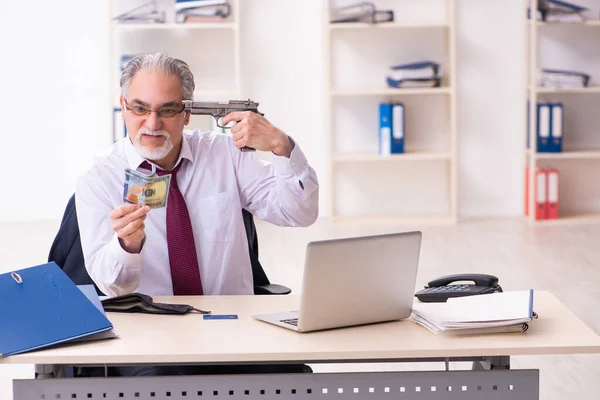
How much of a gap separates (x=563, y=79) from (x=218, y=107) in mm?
4471

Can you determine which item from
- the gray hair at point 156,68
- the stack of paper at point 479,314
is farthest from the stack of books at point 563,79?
the stack of paper at point 479,314

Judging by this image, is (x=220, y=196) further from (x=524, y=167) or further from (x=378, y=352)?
(x=524, y=167)

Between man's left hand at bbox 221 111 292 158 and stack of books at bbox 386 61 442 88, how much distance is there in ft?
13.1

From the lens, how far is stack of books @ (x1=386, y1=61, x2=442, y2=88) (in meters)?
6.46

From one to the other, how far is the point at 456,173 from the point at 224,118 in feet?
14.2

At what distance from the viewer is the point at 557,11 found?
642cm

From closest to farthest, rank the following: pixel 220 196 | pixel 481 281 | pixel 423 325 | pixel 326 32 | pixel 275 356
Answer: pixel 275 356
pixel 423 325
pixel 481 281
pixel 220 196
pixel 326 32

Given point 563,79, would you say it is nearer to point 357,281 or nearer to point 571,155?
point 571,155

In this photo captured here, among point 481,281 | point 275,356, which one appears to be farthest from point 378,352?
point 481,281

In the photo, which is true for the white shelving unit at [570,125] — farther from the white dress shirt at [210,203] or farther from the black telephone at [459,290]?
the black telephone at [459,290]

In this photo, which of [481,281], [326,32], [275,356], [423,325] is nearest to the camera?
[275,356]

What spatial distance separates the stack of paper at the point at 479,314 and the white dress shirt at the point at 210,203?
0.63 meters

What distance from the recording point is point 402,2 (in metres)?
6.68

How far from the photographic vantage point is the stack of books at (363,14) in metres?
6.42
